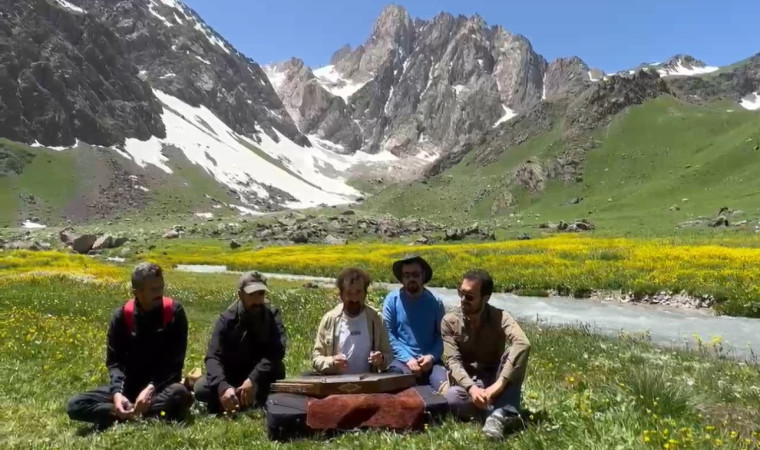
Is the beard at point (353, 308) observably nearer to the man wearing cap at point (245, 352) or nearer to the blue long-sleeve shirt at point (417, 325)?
the blue long-sleeve shirt at point (417, 325)

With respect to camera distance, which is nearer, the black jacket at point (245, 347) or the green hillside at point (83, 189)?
the black jacket at point (245, 347)

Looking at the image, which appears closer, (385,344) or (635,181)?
(385,344)

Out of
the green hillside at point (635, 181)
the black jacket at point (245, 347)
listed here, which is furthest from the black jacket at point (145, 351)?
the green hillside at point (635, 181)

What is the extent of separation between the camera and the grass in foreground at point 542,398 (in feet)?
21.5

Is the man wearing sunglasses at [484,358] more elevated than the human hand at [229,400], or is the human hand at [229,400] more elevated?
the man wearing sunglasses at [484,358]

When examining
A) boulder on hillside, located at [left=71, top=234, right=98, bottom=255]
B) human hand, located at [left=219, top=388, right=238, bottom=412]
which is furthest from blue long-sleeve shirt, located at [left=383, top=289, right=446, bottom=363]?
boulder on hillside, located at [left=71, top=234, right=98, bottom=255]

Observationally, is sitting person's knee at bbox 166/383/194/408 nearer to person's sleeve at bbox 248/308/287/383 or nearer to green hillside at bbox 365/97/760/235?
person's sleeve at bbox 248/308/287/383

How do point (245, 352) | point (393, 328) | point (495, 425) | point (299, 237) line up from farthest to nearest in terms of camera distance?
point (299, 237) → point (393, 328) → point (245, 352) → point (495, 425)

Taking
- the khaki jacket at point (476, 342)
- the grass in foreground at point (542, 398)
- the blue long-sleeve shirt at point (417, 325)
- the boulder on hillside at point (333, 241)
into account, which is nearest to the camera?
the grass in foreground at point (542, 398)

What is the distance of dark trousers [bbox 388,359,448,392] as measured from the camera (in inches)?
354

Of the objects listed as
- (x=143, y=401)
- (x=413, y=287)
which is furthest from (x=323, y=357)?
(x=143, y=401)

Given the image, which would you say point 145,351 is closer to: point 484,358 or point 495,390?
point 484,358

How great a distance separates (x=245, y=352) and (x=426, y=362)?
3.01 meters

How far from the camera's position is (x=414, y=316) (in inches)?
388
